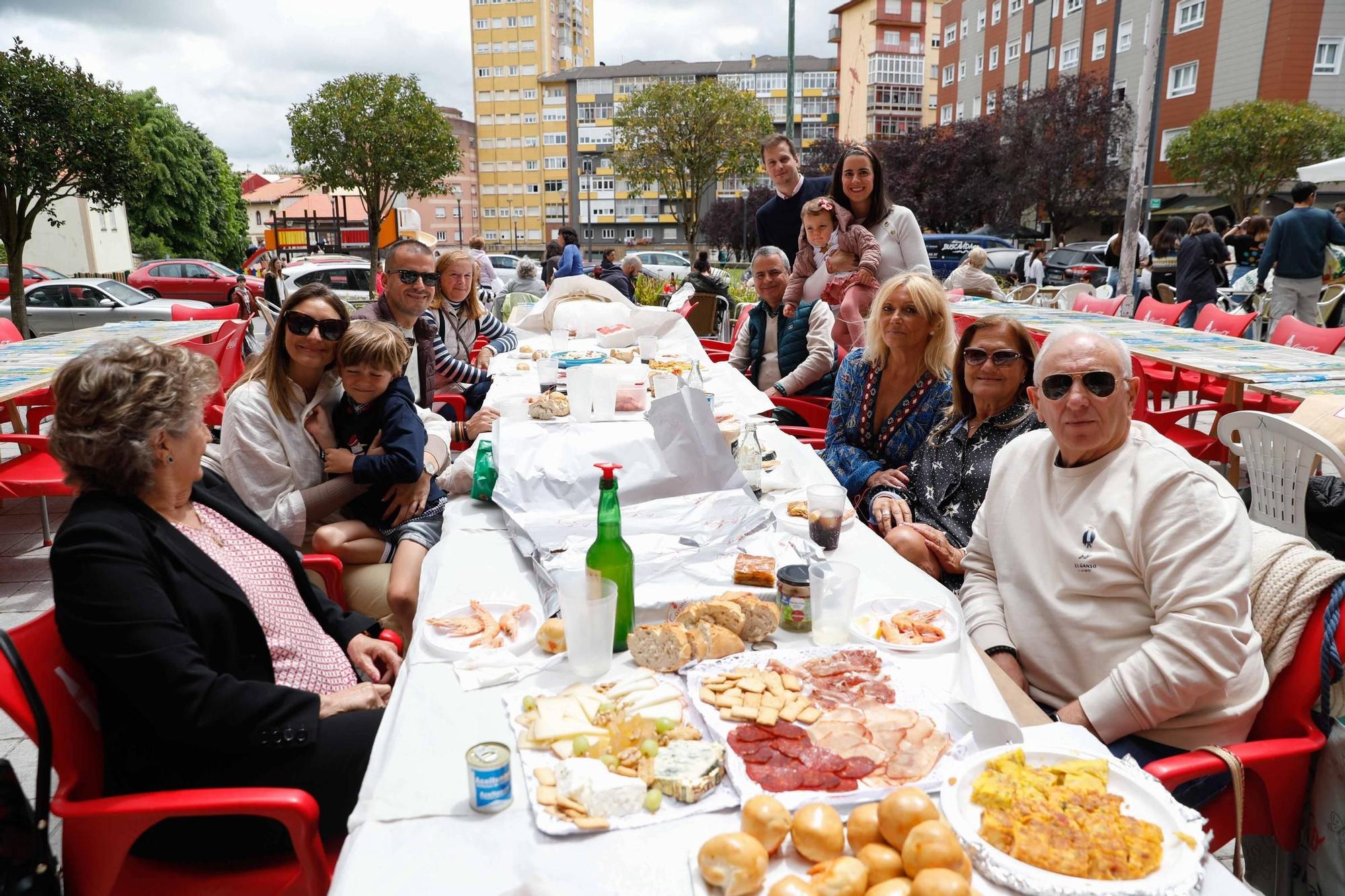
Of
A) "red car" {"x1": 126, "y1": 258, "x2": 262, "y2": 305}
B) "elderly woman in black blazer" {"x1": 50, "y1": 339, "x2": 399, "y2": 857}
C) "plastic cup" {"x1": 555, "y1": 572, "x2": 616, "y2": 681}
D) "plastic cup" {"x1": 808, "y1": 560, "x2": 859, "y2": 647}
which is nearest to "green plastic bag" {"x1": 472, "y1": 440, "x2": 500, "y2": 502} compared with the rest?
"elderly woman in black blazer" {"x1": 50, "y1": 339, "x2": 399, "y2": 857}

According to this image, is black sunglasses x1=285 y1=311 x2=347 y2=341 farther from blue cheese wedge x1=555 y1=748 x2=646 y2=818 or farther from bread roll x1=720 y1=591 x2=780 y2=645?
blue cheese wedge x1=555 y1=748 x2=646 y2=818

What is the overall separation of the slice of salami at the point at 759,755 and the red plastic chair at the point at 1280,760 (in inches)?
30.7

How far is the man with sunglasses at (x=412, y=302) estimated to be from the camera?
4652 mm

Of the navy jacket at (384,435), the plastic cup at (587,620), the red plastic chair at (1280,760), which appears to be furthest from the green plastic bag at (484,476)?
the red plastic chair at (1280,760)

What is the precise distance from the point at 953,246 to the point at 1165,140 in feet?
47.8

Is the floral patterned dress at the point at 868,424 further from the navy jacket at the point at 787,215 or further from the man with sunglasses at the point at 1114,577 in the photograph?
the navy jacket at the point at 787,215

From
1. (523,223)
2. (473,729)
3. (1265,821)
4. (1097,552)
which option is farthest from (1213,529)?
(523,223)

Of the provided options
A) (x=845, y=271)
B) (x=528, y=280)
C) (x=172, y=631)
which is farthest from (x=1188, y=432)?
(x=528, y=280)

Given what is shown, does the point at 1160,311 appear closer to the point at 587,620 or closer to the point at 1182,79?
the point at 587,620

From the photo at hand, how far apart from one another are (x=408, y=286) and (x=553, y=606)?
3209mm

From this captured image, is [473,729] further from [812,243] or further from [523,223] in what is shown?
[523,223]

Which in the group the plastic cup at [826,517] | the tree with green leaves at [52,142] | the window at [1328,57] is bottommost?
the plastic cup at [826,517]

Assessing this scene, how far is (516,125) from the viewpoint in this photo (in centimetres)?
7088

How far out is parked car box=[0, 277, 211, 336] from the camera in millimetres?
15859
